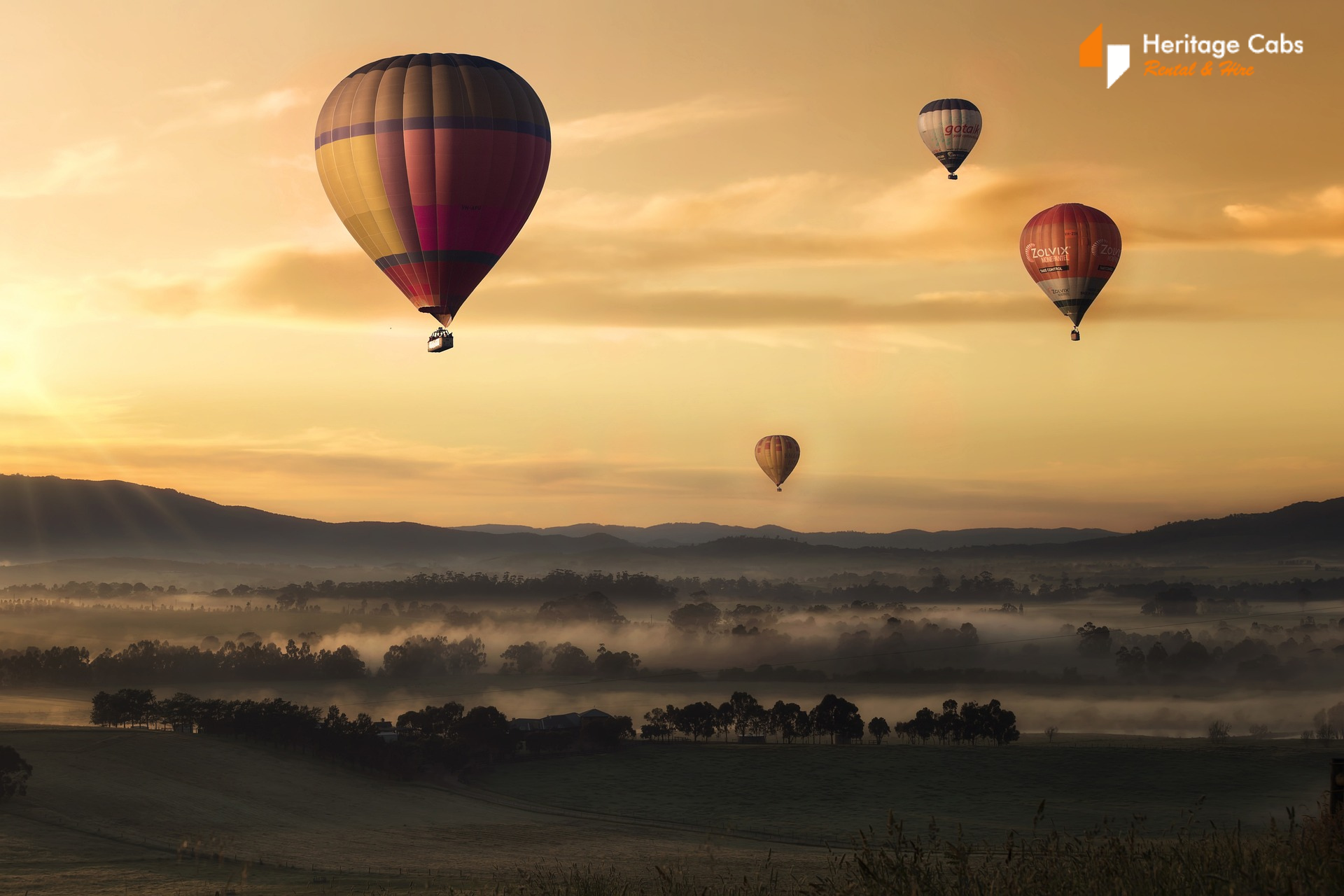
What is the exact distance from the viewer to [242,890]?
189 feet

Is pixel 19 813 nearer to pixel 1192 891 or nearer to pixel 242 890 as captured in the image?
pixel 242 890

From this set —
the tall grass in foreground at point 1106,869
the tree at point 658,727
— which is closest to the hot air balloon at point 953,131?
the tall grass in foreground at point 1106,869

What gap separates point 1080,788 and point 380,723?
9600cm

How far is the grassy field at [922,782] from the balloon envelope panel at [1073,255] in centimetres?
4477

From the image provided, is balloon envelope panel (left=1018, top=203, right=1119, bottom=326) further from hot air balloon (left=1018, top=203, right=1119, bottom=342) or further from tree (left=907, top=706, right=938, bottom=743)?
tree (left=907, top=706, right=938, bottom=743)

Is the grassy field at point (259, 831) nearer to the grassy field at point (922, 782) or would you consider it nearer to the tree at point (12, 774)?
the tree at point (12, 774)

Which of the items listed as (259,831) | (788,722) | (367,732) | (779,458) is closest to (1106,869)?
(259,831)

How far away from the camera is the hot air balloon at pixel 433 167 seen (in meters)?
51.2

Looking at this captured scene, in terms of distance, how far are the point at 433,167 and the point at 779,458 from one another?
87.6 m

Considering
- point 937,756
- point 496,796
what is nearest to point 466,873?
point 496,796

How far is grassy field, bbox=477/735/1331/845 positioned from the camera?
115m

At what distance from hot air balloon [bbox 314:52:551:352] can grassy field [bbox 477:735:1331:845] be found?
65.4 metres

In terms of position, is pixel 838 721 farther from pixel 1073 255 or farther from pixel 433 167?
pixel 433 167

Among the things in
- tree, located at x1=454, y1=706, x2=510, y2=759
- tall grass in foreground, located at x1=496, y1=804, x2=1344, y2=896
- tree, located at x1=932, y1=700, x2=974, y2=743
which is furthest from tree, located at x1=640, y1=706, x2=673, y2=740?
tall grass in foreground, located at x1=496, y1=804, x2=1344, y2=896
